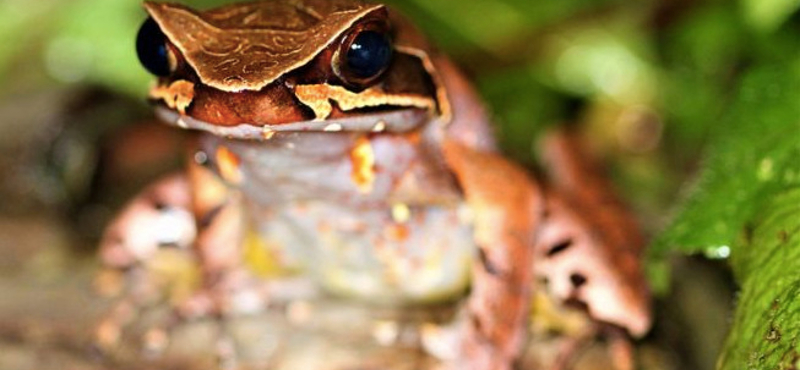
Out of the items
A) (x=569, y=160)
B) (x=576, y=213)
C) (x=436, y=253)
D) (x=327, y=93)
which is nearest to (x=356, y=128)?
(x=327, y=93)

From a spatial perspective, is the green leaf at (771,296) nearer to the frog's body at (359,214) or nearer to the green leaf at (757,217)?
the green leaf at (757,217)

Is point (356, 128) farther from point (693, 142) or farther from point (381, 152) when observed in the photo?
point (693, 142)

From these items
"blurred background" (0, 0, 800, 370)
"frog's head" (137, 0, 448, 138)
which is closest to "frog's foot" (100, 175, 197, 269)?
"blurred background" (0, 0, 800, 370)

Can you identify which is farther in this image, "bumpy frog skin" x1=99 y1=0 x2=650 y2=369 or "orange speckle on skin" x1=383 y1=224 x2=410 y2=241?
"orange speckle on skin" x1=383 y1=224 x2=410 y2=241

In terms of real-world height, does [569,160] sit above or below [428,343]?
above

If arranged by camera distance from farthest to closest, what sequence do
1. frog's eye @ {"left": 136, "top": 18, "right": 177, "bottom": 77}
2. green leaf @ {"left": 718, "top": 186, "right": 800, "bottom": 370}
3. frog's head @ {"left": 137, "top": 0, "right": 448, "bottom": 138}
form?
1. frog's eye @ {"left": 136, "top": 18, "right": 177, "bottom": 77}
2. frog's head @ {"left": 137, "top": 0, "right": 448, "bottom": 138}
3. green leaf @ {"left": 718, "top": 186, "right": 800, "bottom": 370}

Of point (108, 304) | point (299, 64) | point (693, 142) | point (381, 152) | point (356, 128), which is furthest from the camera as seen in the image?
point (693, 142)

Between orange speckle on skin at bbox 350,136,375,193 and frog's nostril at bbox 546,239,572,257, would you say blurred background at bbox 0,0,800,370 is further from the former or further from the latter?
orange speckle on skin at bbox 350,136,375,193
